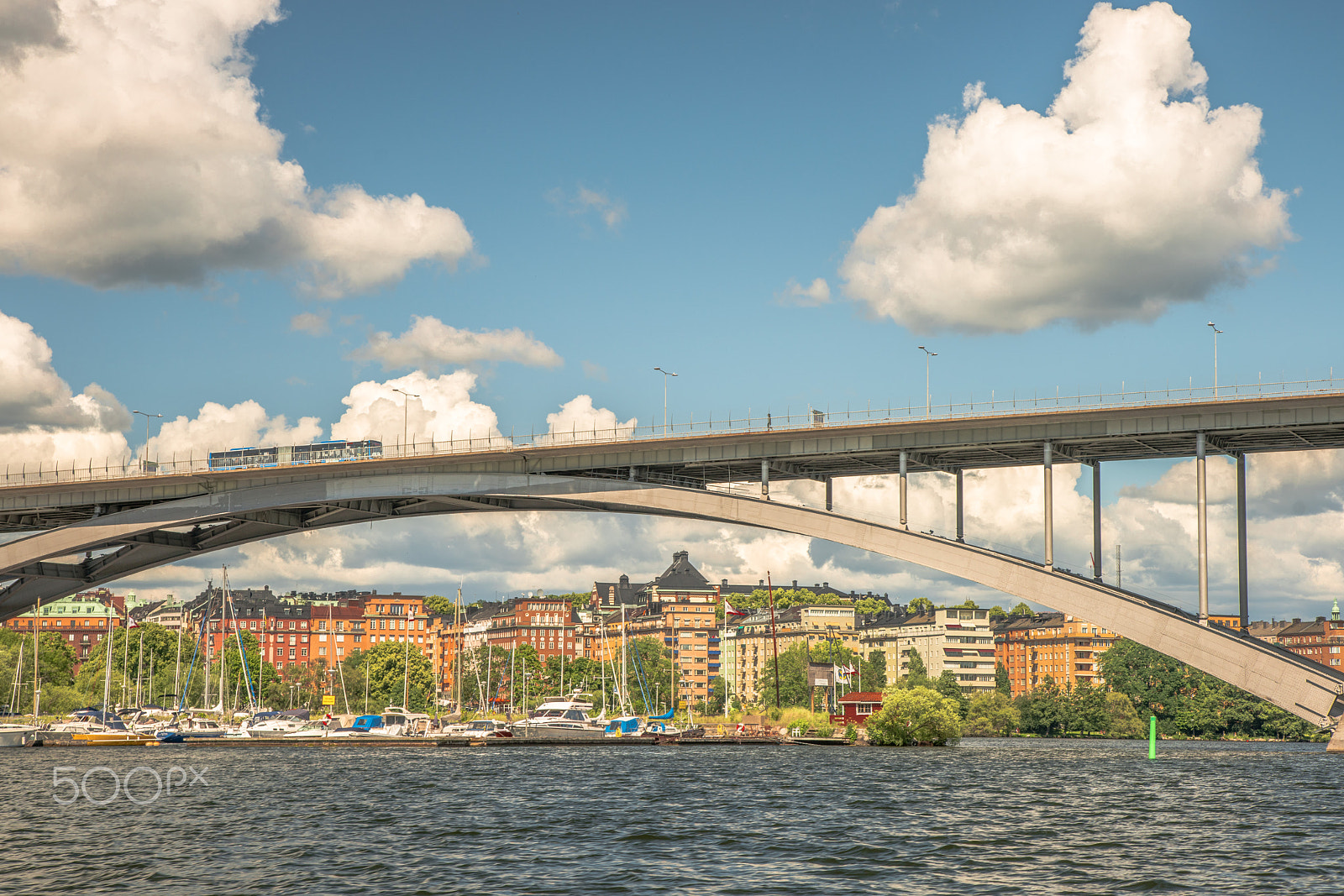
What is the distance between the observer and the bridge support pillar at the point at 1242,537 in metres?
49.7

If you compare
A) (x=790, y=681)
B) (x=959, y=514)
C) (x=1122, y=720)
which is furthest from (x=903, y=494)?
(x=1122, y=720)

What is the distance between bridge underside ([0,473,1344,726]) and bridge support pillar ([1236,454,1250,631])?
1.16m

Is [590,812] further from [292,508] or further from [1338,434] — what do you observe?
[292,508]

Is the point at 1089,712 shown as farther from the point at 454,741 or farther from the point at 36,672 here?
the point at 36,672

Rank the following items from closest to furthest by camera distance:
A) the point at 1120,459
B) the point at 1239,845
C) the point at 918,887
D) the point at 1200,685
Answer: the point at 918,887, the point at 1239,845, the point at 1120,459, the point at 1200,685

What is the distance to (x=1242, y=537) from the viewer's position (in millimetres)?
50531

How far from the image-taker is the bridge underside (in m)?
48.9

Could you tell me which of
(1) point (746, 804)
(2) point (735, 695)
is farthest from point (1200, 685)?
(1) point (746, 804)

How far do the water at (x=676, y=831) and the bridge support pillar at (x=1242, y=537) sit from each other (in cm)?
637

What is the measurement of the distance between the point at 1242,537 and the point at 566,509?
1219 inches

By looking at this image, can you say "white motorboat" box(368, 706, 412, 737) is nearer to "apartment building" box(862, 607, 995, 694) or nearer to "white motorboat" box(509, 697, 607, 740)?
"white motorboat" box(509, 697, 607, 740)

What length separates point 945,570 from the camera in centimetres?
5509

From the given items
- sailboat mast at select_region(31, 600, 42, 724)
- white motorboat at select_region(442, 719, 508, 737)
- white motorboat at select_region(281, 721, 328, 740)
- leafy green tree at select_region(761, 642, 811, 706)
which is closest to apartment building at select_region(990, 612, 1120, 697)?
leafy green tree at select_region(761, 642, 811, 706)

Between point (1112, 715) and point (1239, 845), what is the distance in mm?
111279
